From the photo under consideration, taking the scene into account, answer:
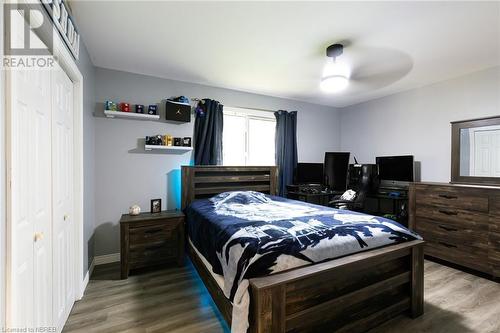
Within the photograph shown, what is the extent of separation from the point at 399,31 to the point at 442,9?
1.16 feet

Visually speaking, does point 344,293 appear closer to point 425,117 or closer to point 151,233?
point 151,233

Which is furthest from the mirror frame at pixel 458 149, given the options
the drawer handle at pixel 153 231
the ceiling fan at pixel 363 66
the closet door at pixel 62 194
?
the closet door at pixel 62 194

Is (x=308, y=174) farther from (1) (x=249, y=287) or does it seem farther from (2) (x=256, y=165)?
(1) (x=249, y=287)

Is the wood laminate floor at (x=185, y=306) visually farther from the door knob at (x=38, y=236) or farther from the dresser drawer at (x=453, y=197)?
the door knob at (x=38, y=236)

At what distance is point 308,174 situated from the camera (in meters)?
4.47

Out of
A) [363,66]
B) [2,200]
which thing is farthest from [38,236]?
[363,66]

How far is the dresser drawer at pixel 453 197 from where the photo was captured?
2.76m

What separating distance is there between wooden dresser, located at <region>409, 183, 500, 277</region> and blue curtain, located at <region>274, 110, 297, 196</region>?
1.95 m

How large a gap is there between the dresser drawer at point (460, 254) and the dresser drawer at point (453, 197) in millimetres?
493

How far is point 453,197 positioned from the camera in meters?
2.98

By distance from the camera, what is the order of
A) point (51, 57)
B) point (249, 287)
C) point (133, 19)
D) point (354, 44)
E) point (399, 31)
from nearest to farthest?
1. point (249, 287)
2. point (51, 57)
3. point (133, 19)
4. point (399, 31)
5. point (354, 44)

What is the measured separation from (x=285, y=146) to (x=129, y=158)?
267 centimetres

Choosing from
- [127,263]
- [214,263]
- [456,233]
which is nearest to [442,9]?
[456,233]

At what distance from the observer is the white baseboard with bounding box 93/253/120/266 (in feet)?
9.93
